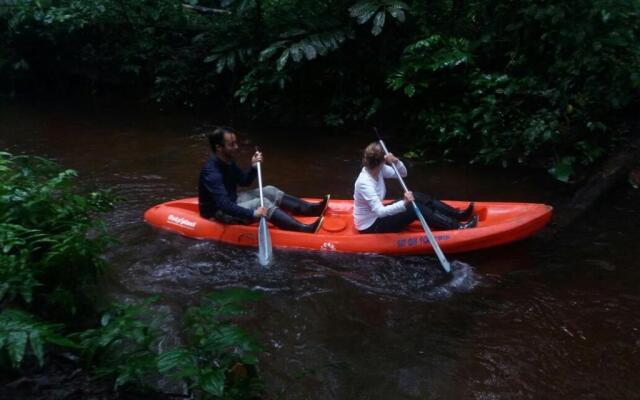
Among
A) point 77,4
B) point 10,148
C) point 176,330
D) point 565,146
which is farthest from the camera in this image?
point 77,4

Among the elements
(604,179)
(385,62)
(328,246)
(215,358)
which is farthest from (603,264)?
(385,62)

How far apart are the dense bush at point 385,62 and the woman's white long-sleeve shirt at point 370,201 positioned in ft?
8.08

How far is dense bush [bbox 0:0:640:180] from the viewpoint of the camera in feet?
22.5

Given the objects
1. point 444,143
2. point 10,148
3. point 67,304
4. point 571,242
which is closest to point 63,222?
point 67,304

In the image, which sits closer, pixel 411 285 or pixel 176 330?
pixel 176 330

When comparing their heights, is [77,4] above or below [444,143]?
above

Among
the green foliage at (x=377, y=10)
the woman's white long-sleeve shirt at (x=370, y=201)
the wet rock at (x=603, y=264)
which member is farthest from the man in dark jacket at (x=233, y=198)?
the green foliage at (x=377, y=10)

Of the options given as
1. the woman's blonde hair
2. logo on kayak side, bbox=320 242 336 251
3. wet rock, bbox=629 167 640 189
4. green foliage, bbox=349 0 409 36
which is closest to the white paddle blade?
logo on kayak side, bbox=320 242 336 251

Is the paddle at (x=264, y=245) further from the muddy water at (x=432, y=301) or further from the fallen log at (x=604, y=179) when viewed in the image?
the fallen log at (x=604, y=179)

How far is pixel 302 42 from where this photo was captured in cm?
853

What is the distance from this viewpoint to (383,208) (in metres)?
5.26

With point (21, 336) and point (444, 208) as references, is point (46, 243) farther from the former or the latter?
point (444, 208)

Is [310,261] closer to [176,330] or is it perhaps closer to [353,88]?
[176,330]

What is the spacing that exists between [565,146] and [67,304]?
5.93m
